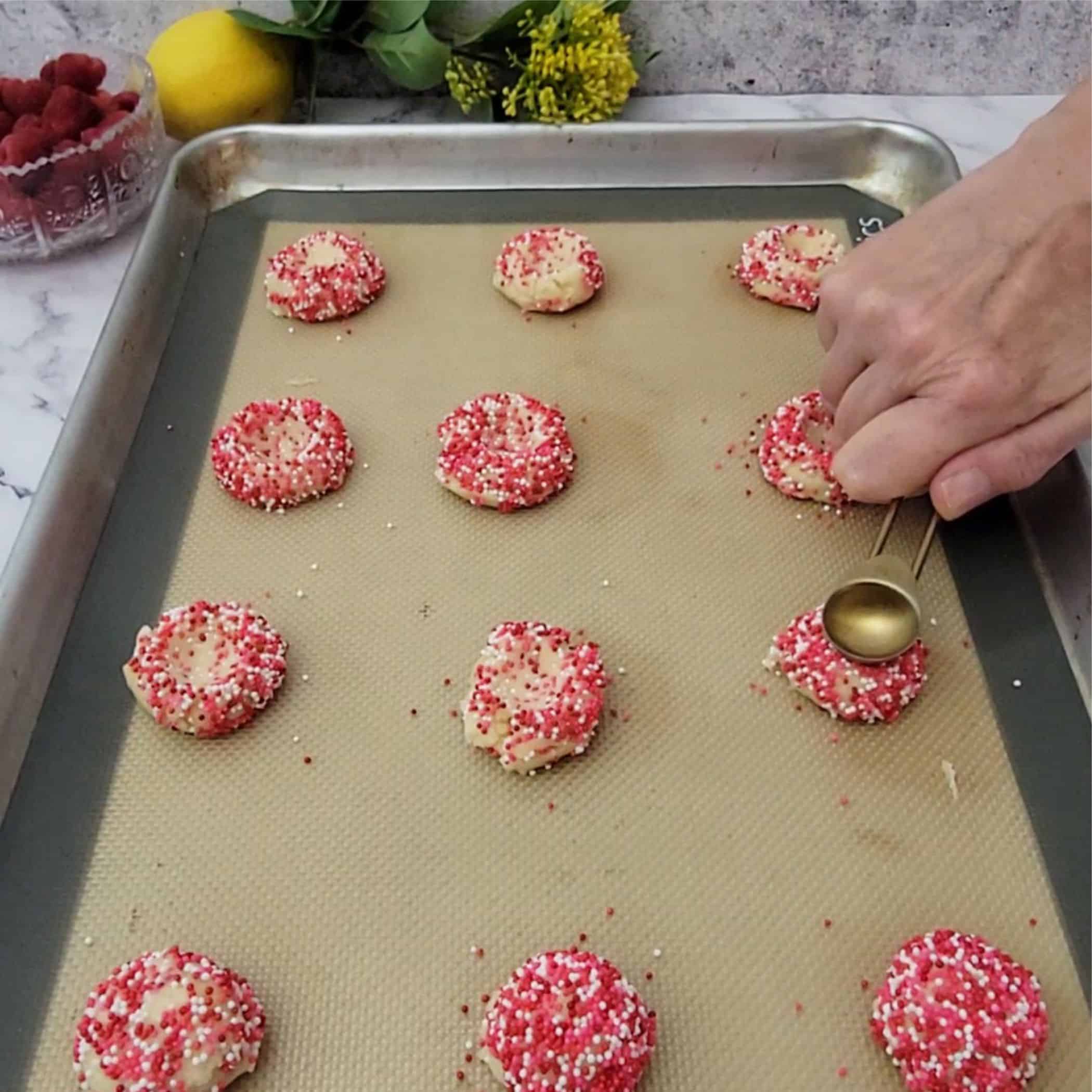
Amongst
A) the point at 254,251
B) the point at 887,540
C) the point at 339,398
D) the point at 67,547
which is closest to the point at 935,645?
the point at 887,540

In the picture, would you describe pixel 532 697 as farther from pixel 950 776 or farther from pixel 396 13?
pixel 396 13

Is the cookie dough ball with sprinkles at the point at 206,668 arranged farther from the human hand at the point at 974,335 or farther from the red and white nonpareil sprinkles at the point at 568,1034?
A: the human hand at the point at 974,335

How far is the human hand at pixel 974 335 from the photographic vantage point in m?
1.00

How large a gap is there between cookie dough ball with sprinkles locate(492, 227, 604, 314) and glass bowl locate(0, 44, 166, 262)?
0.50 m

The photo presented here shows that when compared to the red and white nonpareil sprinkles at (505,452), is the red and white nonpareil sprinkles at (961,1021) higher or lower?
lower

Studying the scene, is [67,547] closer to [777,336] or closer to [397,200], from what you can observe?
[397,200]

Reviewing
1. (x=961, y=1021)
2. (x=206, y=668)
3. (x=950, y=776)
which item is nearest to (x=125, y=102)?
(x=206, y=668)

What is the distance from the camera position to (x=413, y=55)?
1588 mm

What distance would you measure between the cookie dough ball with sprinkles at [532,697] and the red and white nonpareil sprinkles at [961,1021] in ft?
1.16

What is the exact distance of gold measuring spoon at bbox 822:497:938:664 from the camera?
1.14 m

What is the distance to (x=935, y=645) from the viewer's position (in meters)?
1.19

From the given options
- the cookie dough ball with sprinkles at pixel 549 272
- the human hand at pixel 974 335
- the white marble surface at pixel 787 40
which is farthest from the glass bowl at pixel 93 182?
the human hand at pixel 974 335

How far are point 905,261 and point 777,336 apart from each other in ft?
1.30

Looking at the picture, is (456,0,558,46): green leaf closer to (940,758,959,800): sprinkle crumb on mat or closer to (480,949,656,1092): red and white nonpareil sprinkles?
(940,758,959,800): sprinkle crumb on mat
